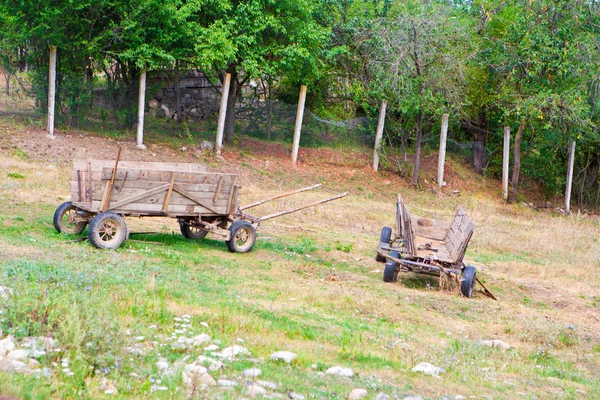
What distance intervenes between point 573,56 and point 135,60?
55.6 feet

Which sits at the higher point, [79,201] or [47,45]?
[47,45]

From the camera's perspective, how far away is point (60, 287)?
317 inches

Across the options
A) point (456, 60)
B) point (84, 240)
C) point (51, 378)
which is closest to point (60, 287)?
point (51, 378)

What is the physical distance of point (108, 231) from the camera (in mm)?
12406

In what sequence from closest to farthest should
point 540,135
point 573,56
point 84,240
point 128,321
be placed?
1. point 128,321
2. point 84,240
3. point 573,56
4. point 540,135

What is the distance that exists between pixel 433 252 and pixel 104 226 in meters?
6.42

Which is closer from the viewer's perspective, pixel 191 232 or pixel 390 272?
pixel 390 272

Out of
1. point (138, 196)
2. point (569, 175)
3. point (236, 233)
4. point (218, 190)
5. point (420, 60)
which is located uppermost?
point (420, 60)

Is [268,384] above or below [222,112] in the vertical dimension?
below

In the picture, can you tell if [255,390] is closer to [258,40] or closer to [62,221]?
[62,221]

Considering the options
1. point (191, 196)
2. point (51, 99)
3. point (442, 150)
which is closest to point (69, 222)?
point (191, 196)

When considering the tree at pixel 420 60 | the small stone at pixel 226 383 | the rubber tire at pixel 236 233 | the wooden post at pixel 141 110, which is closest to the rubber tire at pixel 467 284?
the rubber tire at pixel 236 233

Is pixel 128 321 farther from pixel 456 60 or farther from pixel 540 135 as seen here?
pixel 540 135

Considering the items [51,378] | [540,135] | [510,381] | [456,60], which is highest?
[456,60]
